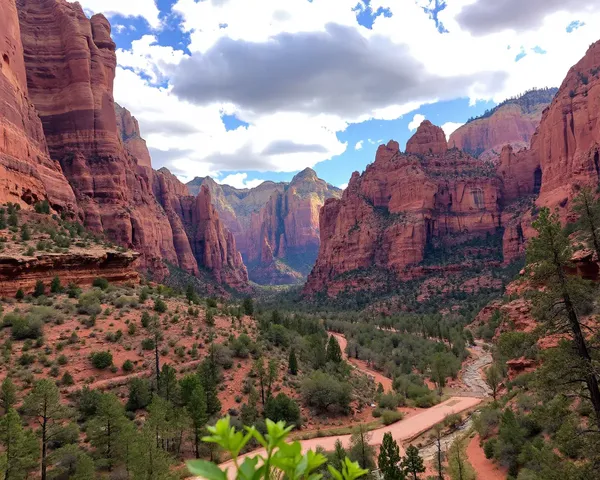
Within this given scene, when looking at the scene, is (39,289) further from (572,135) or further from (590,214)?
(572,135)

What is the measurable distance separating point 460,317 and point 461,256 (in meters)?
33.4

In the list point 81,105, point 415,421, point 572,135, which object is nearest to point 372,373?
point 415,421

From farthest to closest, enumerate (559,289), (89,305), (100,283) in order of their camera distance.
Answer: (100,283), (89,305), (559,289)

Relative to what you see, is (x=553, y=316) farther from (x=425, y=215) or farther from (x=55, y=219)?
A: (x=425, y=215)

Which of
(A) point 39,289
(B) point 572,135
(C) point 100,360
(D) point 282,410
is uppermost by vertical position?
(B) point 572,135

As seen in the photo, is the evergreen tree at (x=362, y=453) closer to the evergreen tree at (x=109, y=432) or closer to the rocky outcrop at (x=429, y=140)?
the evergreen tree at (x=109, y=432)

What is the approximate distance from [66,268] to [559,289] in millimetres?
43007

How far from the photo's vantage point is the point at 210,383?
29.1m

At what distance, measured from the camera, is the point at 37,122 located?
62.7 m

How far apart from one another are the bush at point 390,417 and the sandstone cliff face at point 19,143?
47399 mm

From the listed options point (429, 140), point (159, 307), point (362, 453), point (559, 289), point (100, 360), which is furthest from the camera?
point (429, 140)

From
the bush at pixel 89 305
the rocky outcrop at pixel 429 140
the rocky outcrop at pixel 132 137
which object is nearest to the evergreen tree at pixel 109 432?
the bush at pixel 89 305

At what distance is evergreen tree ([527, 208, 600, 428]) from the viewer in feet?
34.8

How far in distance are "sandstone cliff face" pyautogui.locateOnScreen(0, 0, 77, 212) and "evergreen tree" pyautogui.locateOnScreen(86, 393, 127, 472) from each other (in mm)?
36098
